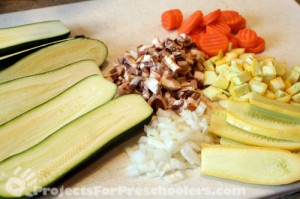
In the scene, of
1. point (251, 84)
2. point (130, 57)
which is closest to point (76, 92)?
point (130, 57)

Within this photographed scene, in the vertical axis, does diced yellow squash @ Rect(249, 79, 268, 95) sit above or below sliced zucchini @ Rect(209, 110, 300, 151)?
above

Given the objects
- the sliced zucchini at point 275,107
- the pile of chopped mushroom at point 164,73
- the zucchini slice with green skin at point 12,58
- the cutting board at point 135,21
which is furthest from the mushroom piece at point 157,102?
the zucchini slice with green skin at point 12,58

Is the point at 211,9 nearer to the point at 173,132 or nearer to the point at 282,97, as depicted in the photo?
the point at 282,97

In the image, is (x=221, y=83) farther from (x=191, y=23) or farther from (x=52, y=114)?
(x=52, y=114)

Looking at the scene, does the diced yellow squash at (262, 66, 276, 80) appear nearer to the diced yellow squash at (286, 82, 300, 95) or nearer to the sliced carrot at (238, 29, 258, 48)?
the diced yellow squash at (286, 82, 300, 95)

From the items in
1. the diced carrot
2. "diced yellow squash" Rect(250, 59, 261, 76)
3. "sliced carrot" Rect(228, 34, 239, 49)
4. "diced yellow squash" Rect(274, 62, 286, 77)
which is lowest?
"diced yellow squash" Rect(274, 62, 286, 77)

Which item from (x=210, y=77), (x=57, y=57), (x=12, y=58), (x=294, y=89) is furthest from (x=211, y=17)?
(x=12, y=58)

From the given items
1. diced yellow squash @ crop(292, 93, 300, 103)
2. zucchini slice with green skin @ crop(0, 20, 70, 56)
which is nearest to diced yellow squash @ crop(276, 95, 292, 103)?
diced yellow squash @ crop(292, 93, 300, 103)
